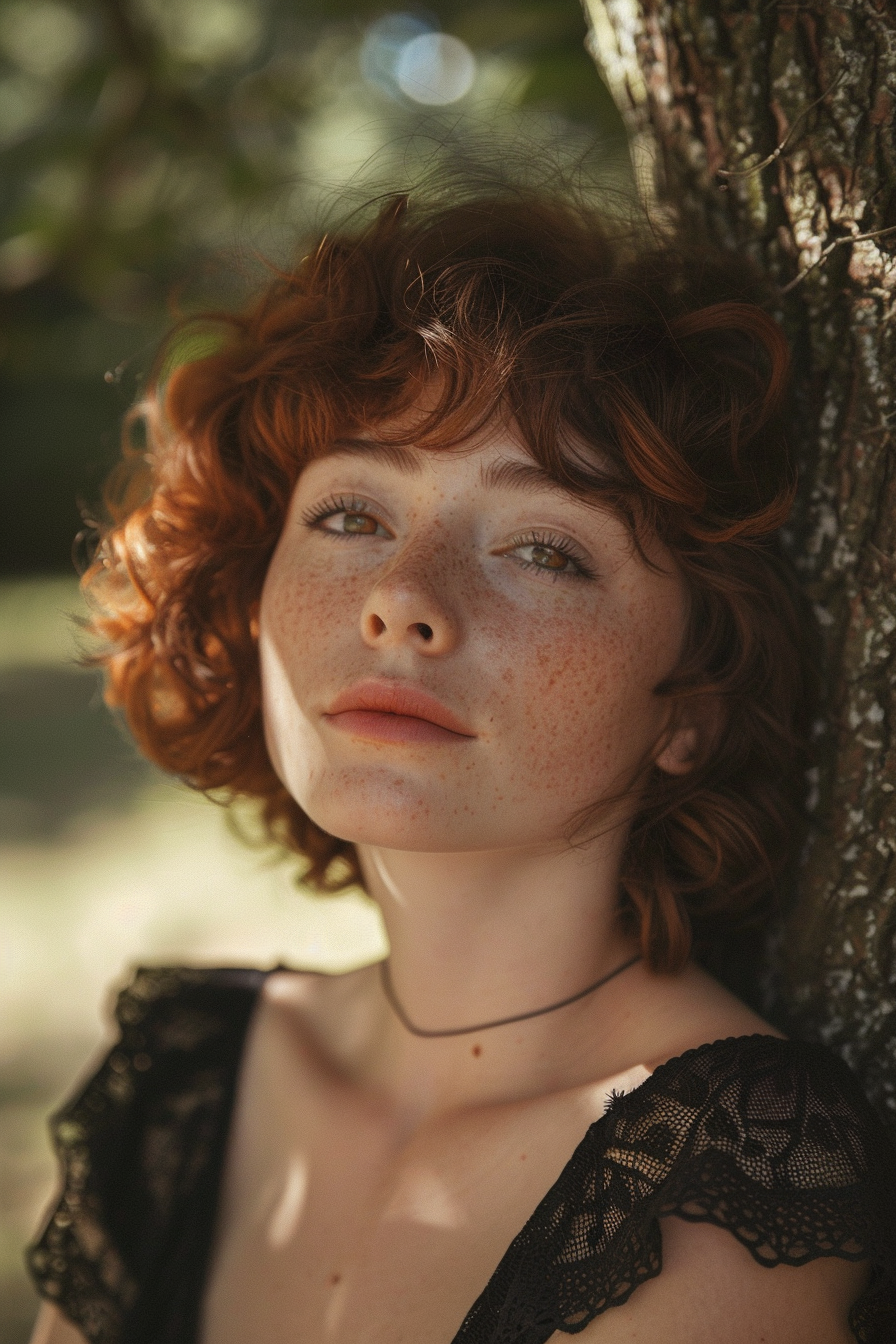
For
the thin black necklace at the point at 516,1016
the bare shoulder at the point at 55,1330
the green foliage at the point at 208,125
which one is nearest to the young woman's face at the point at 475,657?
the thin black necklace at the point at 516,1016

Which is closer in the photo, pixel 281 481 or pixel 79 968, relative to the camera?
pixel 281 481

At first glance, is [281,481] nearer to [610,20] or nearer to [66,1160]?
[610,20]

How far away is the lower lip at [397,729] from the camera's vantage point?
137cm

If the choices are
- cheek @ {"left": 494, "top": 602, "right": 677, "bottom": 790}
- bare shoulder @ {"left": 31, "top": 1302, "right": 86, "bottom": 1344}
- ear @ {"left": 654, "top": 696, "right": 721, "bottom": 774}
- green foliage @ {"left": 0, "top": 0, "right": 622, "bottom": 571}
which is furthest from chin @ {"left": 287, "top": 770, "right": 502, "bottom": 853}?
bare shoulder @ {"left": 31, "top": 1302, "right": 86, "bottom": 1344}

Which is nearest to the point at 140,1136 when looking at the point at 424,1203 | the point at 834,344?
the point at 424,1203

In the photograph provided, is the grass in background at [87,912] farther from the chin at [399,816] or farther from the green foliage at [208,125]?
the green foliage at [208,125]

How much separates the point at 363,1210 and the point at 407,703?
2.55ft

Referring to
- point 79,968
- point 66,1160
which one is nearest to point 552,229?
point 66,1160

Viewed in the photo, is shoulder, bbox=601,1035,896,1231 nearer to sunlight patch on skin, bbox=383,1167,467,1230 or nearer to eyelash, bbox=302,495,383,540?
sunlight patch on skin, bbox=383,1167,467,1230

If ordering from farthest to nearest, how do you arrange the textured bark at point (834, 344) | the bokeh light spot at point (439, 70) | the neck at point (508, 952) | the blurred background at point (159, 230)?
the bokeh light spot at point (439, 70) → the blurred background at point (159, 230) → the neck at point (508, 952) → the textured bark at point (834, 344)

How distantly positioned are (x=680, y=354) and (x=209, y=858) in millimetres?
4123

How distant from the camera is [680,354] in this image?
57.9 inches

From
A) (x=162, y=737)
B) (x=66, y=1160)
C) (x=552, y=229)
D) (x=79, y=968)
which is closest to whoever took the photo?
(x=552, y=229)

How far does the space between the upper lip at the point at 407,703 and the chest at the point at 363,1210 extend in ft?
1.71
